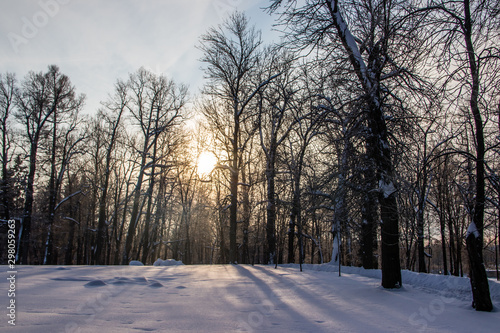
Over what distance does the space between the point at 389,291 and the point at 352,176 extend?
2.81m

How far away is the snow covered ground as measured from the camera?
369 cm

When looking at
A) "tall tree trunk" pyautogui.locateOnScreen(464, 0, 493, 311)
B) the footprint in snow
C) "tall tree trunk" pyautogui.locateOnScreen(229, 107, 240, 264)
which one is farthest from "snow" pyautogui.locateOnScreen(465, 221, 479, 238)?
"tall tree trunk" pyautogui.locateOnScreen(229, 107, 240, 264)

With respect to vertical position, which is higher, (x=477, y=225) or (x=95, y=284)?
(x=477, y=225)

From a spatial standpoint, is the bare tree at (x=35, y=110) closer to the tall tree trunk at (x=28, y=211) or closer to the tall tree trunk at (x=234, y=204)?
the tall tree trunk at (x=28, y=211)

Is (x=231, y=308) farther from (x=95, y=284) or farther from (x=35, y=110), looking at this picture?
(x=35, y=110)

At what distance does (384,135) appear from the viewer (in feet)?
25.0

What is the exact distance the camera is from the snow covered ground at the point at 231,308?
3.69 meters

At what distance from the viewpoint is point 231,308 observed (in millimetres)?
4949

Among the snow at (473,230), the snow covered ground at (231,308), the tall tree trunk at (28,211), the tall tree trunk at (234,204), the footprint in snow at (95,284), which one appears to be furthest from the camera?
the tall tree trunk at (28,211)

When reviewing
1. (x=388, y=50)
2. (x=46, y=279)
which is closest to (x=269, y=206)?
(x=388, y=50)

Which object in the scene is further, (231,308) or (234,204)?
(234,204)

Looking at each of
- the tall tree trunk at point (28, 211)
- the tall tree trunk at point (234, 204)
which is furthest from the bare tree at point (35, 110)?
the tall tree trunk at point (234, 204)

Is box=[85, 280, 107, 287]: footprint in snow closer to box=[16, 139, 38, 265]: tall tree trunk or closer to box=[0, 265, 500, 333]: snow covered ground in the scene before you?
box=[0, 265, 500, 333]: snow covered ground

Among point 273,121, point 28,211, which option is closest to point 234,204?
point 273,121
